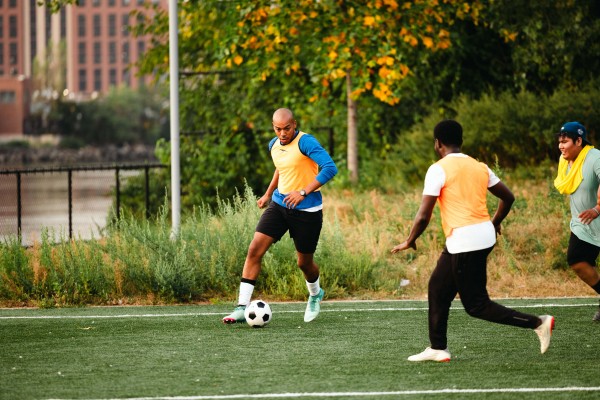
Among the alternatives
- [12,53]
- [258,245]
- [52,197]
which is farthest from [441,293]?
[12,53]

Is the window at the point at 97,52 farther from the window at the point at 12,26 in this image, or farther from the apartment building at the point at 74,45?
the window at the point at 12,26

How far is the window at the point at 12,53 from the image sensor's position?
183m

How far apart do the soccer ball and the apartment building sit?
450 ft

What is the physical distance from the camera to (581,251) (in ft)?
31.0

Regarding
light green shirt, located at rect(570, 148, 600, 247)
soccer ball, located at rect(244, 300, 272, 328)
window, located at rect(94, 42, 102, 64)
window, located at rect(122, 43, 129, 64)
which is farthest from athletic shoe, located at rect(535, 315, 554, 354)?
window, located at rect(94, 42, 102, 64)

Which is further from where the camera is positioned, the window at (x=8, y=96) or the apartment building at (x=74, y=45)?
the apartment building at (x=74, y=45)

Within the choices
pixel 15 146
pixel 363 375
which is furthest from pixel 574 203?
pixel 15 146

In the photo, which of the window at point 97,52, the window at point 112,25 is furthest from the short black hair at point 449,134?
the window at point 97,52

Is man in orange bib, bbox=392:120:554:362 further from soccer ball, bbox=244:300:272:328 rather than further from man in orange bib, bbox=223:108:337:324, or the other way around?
soccer ball, bbox=244:300:272:328

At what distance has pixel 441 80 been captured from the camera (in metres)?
22.0

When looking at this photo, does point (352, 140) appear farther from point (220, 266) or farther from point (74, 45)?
point (74, 45)

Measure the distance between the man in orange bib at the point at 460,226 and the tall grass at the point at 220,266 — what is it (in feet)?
14.5

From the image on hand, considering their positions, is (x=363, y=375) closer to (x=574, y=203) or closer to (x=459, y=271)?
(x=459, y=271)

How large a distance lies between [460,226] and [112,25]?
555ft
